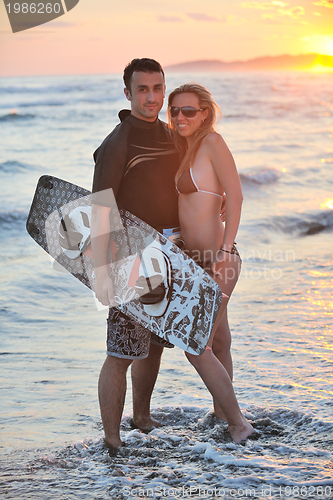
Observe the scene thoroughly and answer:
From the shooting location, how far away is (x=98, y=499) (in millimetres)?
2465

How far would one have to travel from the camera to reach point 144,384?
10.7 ft

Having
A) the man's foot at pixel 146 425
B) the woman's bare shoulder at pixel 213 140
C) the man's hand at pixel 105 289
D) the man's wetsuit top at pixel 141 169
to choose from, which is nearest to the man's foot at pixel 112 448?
the man's foot at pixel 146 425

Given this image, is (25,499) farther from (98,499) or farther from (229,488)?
(229,488)

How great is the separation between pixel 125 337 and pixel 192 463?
2.59ft

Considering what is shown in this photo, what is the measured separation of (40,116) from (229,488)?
79.9ft

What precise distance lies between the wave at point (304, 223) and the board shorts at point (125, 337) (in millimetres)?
6559

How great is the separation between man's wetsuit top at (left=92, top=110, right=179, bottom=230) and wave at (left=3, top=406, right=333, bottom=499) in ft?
4.32

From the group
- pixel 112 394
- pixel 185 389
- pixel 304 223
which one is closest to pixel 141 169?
pixel 112 394

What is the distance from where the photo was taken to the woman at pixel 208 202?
2797mm

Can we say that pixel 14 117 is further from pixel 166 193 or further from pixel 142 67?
pixel 166 193

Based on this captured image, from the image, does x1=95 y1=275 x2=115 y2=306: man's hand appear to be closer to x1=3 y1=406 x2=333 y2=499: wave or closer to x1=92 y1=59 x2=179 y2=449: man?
x1=92 y1=59 x2=179 y2=449: man

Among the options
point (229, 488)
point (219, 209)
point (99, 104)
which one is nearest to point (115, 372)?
point (229, 488)

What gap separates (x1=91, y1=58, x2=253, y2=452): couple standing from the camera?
278cm

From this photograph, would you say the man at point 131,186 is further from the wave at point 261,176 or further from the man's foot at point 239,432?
the wave at point 261,176
